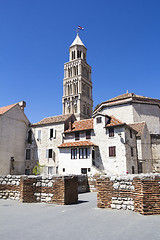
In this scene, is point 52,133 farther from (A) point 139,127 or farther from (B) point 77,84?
(B) point 77,84

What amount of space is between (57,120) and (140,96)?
59.7ft

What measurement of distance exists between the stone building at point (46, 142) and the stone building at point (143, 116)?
945 centimetres

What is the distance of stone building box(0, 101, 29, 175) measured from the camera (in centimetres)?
3185

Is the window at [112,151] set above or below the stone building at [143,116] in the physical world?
below

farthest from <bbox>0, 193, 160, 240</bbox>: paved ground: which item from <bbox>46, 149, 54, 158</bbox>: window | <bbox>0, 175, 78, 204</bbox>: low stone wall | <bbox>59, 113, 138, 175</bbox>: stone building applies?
<bbox>46, 149, 54, 158</bbox>: window

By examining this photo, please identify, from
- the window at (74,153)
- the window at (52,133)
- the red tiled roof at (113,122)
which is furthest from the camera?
the window at (52,133)

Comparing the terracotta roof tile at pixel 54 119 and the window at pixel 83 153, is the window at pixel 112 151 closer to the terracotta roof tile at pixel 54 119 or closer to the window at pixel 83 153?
the window at pixel 83 153

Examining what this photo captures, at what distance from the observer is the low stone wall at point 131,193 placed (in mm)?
7262

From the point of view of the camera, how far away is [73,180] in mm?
10727

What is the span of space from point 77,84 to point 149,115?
102 feet

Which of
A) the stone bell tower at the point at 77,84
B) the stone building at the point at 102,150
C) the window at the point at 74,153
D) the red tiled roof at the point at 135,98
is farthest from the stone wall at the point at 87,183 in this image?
the stone bell tower at the point at 77,84

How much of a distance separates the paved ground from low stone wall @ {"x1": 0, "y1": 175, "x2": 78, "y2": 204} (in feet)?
7.06

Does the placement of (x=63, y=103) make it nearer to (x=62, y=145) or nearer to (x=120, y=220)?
(x=62, y=145)

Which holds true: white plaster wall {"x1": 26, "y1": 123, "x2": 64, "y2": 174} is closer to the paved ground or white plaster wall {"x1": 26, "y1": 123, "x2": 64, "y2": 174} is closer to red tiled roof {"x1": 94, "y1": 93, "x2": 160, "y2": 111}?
red tiled roof {"x1": 94, "y1": 93, "x2": 160, "y2": 111}
